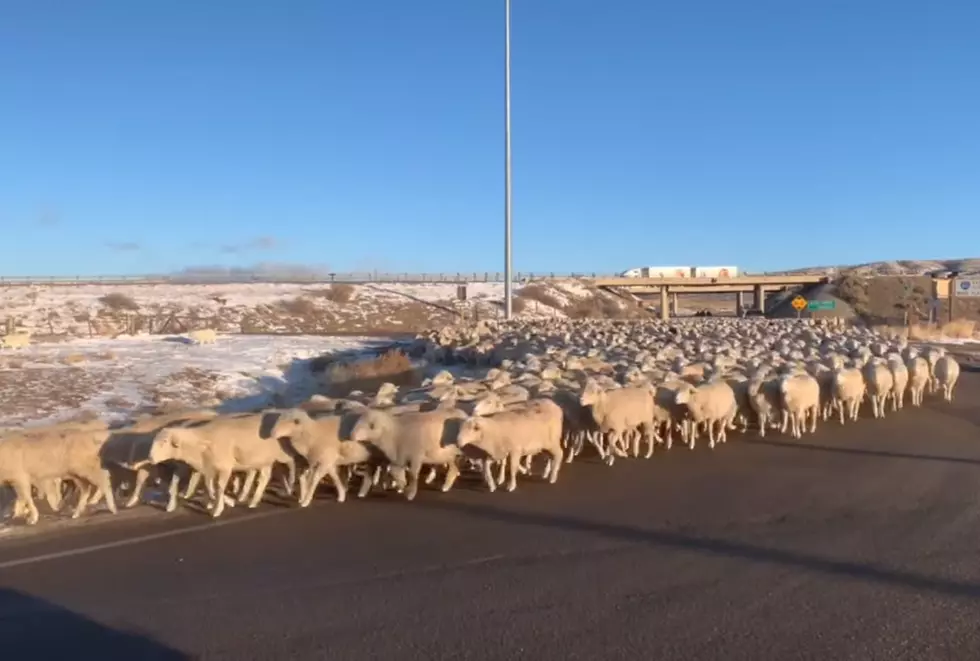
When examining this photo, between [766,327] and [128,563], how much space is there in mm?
29328

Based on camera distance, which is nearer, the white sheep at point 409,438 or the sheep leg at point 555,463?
the white sheep at point 409,438

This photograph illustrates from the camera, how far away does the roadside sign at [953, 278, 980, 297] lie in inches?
1816

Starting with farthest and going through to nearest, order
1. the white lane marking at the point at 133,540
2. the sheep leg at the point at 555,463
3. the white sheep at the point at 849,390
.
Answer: the white sheep at the point at 849,390 → the sheep leg at the point at 555,463 → the white lane marking at the point at 133,540

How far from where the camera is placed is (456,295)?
68875 mm

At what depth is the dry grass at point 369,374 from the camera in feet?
90.3

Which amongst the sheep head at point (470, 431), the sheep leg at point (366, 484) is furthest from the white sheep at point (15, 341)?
the sheep head at point (470, 431)

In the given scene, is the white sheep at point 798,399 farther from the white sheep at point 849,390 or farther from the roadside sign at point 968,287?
the roadside sign at point 968,287

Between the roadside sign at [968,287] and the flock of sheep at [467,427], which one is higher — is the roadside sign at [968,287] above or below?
above

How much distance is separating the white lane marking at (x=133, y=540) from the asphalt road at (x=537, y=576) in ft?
0.14

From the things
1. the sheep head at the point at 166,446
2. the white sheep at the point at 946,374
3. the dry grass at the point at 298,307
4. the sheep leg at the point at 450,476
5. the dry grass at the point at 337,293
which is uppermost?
the dry grass at the point at 337,293

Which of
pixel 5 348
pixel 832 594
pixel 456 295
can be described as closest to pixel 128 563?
pixel 832 594

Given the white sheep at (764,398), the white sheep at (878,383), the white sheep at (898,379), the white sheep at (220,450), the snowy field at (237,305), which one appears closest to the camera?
the white sheep at (220,450)

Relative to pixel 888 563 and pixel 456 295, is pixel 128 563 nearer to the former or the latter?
pixel 888 563

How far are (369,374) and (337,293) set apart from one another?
3912 centimetres
